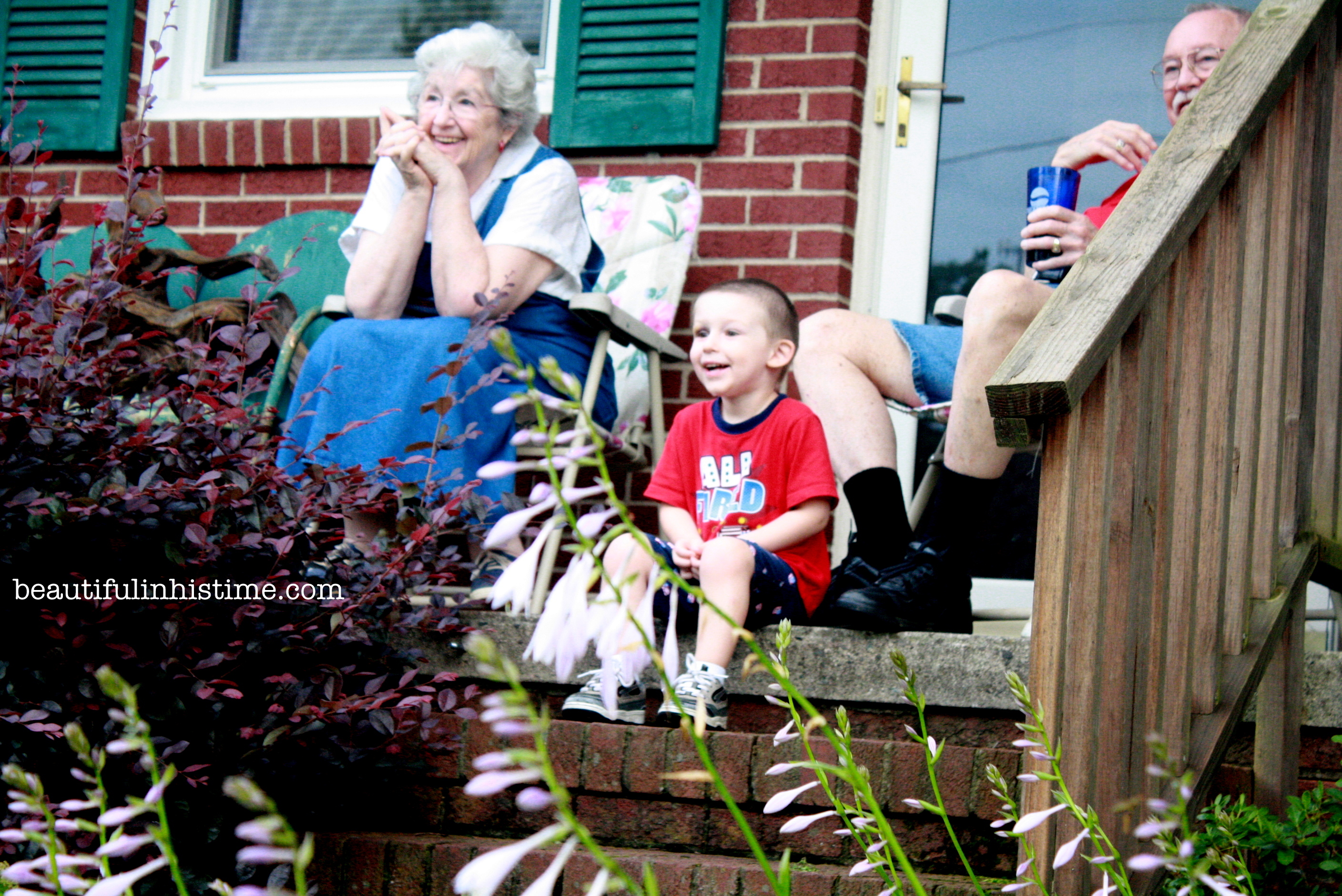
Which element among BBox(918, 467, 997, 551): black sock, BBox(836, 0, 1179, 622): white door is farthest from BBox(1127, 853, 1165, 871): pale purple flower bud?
BBox(836, 0, 1179, 622): white door

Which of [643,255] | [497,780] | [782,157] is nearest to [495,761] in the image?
[497,780]

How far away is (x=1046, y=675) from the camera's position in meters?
1.57

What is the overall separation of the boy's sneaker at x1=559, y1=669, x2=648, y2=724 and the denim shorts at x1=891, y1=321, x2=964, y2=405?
115 centimetres

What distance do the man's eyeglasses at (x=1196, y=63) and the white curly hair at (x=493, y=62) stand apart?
1515 millimetres

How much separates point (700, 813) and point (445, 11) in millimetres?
3121

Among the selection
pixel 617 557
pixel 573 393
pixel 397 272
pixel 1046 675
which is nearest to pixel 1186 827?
pixel 573 393

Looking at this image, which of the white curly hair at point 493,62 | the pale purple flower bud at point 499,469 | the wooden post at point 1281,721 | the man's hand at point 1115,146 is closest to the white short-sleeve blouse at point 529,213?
the white curly hair at point 493,62

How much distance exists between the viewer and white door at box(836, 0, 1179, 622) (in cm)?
394

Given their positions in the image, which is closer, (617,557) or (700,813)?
(700,813)

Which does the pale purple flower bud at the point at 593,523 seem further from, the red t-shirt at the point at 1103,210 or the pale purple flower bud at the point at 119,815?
the red t-shirt at the point at 1103,210

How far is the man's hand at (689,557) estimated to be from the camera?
101 inches

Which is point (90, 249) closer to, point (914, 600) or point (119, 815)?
point (914, 600)

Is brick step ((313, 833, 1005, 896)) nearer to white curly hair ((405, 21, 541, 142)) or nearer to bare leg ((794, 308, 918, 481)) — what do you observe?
bare leg ((794, 308, 918, 481))

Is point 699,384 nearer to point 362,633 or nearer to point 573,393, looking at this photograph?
point 362,633
